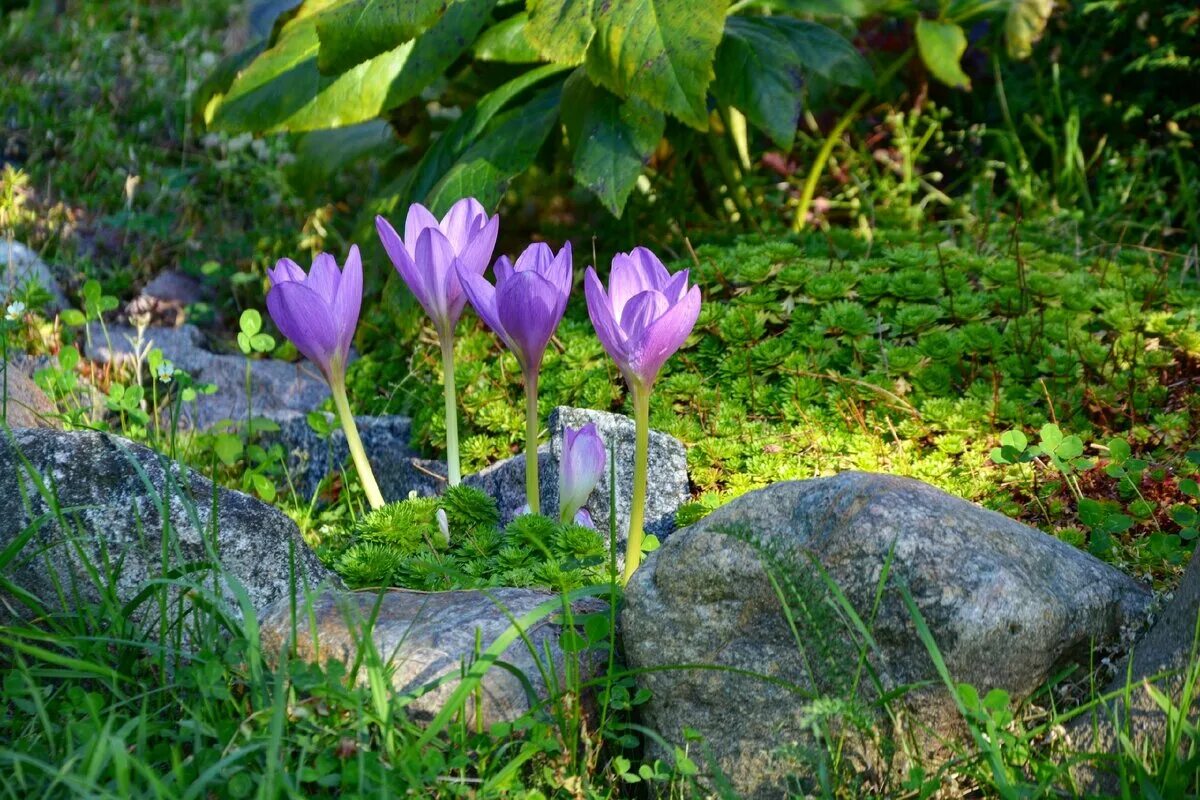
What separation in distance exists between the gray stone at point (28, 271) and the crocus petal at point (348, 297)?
2365 millimetres

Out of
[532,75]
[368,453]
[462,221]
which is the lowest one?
[368,453]

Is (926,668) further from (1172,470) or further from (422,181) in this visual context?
(422,181)

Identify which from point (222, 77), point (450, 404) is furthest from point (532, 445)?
point (222, 77)

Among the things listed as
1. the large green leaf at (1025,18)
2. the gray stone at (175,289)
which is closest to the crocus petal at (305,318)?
the gray stone at (175,289)

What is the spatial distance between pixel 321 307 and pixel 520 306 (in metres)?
0.39

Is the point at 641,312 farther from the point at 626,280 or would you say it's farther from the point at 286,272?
the point at 286,272

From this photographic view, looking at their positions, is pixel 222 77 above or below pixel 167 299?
above

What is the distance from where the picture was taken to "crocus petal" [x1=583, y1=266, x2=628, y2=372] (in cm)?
212

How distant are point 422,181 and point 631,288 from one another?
1944mm

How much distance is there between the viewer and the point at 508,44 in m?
3.82

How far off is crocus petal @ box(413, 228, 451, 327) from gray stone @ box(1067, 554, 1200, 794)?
139 cm

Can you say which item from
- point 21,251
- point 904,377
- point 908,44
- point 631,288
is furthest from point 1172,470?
point 21,251

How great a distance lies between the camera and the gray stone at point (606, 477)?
116 inches

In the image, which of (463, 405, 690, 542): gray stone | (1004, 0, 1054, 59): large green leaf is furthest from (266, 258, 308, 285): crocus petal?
(1004, 0, 1054, 59): large green leaf
